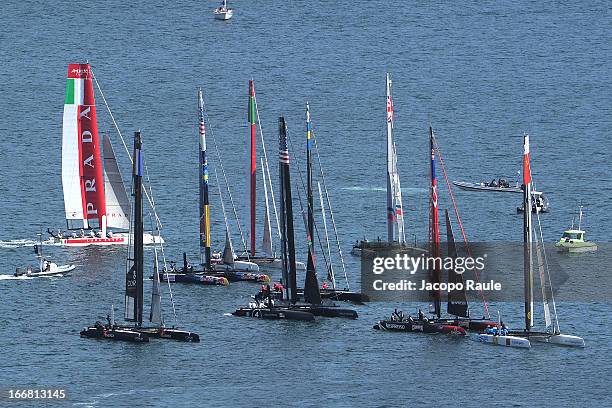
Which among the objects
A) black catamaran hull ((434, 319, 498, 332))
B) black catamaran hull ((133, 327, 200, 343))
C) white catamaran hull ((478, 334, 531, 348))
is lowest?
white catamaran hull ((478, 334, 531, 348))

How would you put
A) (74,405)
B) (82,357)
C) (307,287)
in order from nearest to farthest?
(74,405) → (82,357) → (307,287)

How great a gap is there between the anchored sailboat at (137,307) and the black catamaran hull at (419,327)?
15602 mm

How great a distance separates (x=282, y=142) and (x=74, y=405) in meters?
34.1

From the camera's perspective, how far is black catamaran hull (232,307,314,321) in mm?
189125

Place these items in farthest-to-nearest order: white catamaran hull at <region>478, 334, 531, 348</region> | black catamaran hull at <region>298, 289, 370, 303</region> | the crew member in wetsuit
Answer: black catamaran hull at <region>298, 289, 370, 303</region>, the crew member in wetsuit, white catamaran hull at <region>478, 334, 531, 348</region>

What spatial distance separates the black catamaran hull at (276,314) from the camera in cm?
18912

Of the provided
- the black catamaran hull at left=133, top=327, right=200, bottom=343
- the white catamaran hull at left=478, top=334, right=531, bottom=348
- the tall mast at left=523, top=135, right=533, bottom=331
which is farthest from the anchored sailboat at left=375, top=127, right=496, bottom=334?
the black catamaran hull at left=133, top=327, right=200, bottom=343

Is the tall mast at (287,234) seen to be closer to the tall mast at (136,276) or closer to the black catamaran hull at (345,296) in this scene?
the black catamaran hull at (345,296)

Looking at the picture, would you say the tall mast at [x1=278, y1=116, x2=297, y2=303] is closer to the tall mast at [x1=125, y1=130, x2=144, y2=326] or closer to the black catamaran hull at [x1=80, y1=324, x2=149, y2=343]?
the tall mast at [x1=125, y1=130, x2=144, y2=326]

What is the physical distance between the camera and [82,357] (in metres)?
178

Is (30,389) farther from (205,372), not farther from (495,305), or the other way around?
(495,305)

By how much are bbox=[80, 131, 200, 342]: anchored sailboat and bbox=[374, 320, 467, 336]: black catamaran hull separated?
51.2 ft

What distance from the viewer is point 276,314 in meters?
190

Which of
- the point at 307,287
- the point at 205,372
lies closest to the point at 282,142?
the point at 307,287
